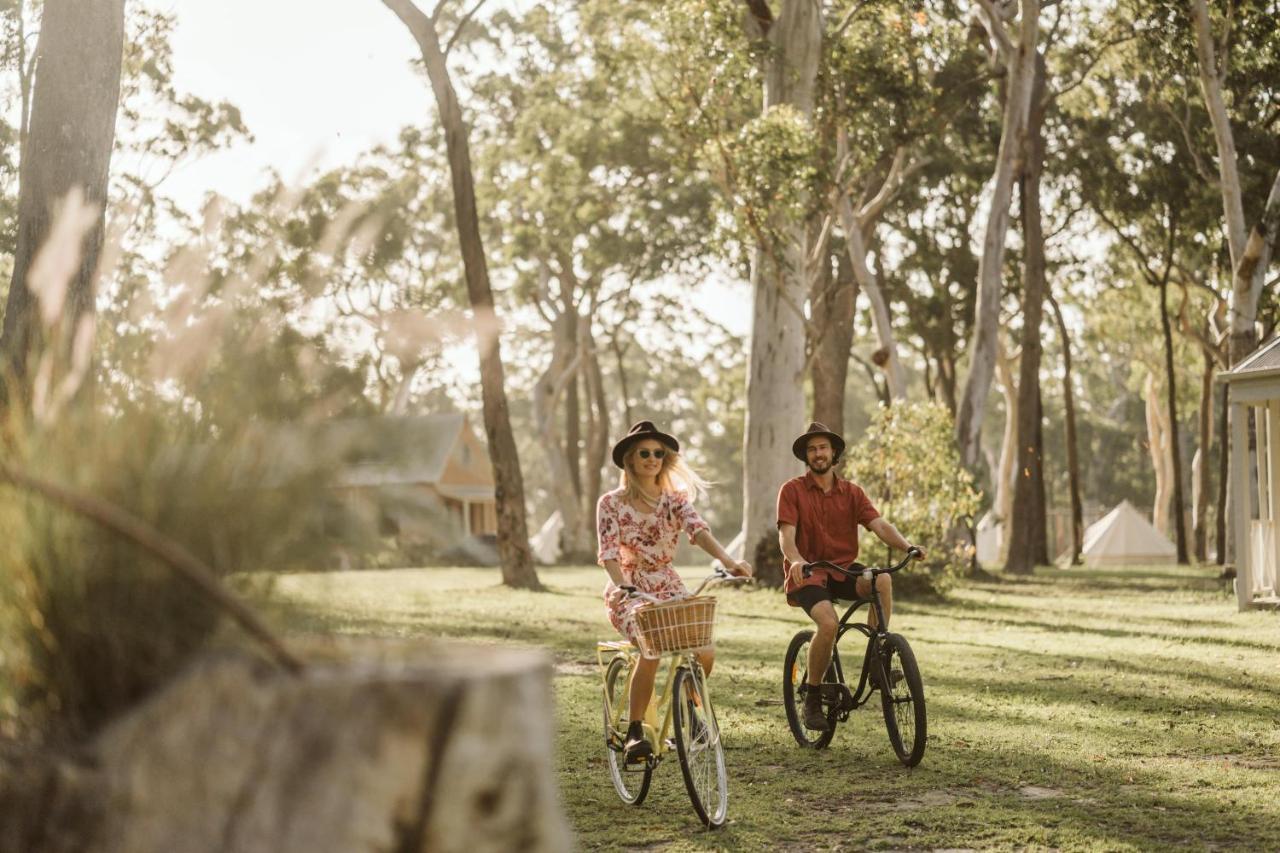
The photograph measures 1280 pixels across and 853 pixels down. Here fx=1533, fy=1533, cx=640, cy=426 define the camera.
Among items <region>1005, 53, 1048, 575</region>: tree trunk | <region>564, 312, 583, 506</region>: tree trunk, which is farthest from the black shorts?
<region>564, 312, 583, 506</region>: tree trunk

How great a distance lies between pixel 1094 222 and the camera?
133 ft

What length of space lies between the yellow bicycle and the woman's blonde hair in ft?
1.70

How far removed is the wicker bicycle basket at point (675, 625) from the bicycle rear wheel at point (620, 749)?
25.0 inches

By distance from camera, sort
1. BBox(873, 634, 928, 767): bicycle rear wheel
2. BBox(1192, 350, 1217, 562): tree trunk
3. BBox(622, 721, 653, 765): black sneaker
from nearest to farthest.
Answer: BBox(622, 721, 653, 765): black sneaker, BBox(873, 634, 928, 767): bicycle rear wheel, BBox(1192, 350, 1217, 562): tree trunk

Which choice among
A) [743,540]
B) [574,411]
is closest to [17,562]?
[743,540]

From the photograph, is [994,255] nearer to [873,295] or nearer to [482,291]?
[873,295]

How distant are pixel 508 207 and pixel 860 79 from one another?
54.4 feet

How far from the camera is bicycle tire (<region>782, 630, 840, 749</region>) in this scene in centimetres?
862

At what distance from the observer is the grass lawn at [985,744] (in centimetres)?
636

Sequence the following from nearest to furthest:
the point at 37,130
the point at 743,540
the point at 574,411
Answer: the point at 37,130 < the point at 743,540 < the point at 574,411

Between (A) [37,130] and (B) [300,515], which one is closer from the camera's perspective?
(B) [300,515]

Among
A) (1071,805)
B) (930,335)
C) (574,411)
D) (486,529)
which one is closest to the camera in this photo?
(1071,805)

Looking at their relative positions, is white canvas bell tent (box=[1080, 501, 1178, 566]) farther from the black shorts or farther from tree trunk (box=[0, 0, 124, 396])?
tree trunk (box=[0, 0, 124, 396])

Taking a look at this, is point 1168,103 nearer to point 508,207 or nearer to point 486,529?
point 508,207
